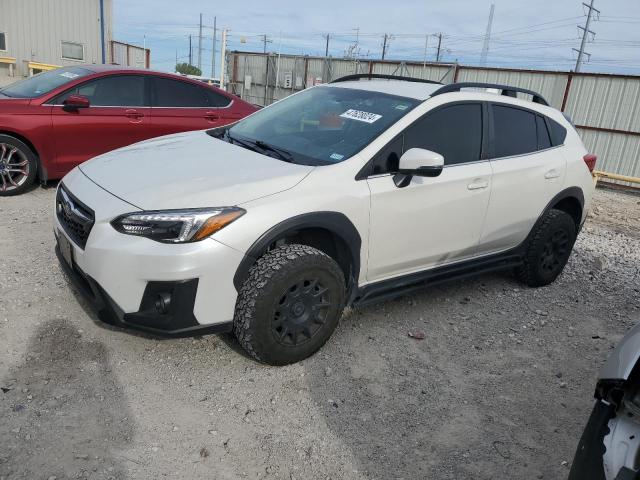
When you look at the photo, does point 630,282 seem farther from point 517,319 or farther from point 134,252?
point 134,252

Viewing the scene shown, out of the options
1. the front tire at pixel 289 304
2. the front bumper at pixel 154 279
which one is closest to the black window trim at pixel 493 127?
the front tire at pixel 289 304

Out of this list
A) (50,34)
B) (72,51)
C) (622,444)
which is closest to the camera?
(622,444)

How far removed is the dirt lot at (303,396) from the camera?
258 centimetres

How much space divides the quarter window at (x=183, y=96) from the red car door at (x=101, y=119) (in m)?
0.18

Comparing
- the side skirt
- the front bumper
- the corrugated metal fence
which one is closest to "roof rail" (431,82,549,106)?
the side skirt

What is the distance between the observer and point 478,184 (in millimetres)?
4016

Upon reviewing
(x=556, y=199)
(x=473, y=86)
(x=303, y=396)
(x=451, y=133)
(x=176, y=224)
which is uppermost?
(x=473, y=86)

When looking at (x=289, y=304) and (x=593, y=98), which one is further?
(x=593, y=98)

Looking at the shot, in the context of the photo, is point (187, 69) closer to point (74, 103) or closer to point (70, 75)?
point (70, 75)

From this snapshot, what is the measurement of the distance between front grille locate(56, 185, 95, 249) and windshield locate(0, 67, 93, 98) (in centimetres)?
343

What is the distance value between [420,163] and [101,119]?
4445 mm

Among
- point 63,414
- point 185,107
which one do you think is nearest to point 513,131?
point 63,414

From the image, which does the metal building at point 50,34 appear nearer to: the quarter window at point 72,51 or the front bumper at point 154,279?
the quarter window at point 72,51

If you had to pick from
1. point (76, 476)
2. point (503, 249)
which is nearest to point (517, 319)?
point (503, 249)
